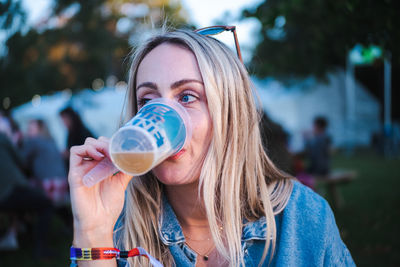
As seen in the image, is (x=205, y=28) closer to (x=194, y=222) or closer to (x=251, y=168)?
(x=251, y=168)

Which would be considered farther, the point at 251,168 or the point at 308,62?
the point at 308,62

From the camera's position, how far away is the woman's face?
1462mm

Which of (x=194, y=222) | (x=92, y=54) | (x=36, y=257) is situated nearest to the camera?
(x=194, y=222)

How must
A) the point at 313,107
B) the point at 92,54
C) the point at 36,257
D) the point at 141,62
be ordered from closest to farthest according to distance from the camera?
the point at 141,62
the point at 36,257
the point at 92,54
the point at 313,107

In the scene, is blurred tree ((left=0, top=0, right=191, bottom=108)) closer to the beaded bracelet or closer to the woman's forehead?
the woman's forehead

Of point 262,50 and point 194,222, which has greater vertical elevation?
→ point 262,50

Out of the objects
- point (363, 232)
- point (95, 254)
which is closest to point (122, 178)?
point (95, 254)

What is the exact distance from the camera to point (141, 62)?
1.68 metres

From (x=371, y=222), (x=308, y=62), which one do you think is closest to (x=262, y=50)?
(x=308, y=62)

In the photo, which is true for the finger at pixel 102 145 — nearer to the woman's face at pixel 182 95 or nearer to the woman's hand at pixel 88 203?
the woman's hand at pixel 88 203

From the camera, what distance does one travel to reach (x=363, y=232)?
5.26m

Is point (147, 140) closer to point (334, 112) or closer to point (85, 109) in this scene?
point (85, 109)

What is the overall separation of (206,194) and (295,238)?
0.45 meters

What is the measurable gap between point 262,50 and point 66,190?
909 centimetres
